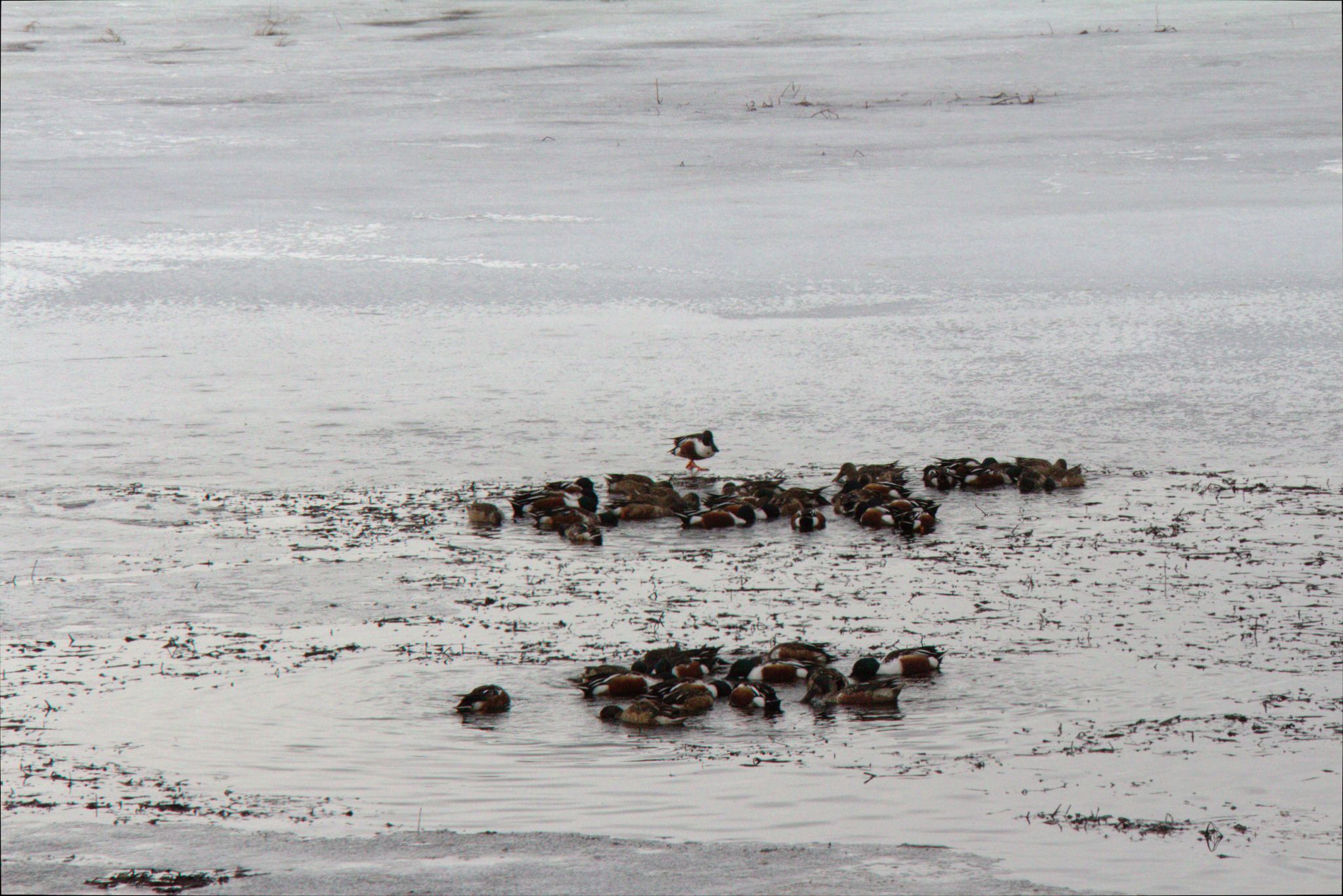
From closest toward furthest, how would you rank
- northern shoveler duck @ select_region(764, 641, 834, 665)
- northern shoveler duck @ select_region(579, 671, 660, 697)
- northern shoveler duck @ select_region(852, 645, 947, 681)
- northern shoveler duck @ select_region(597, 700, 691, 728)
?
northern shoveler duck @ select_region(597, 700, 691, 728) → northern shoveler duck @ select_region(579, 671, 660, 697) → northern shoveler duck @ select_region(852, 645, 947, 681) → northern shoveler duck @ select_region(764, 641, 834, 665)

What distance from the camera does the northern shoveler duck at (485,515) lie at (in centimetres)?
880

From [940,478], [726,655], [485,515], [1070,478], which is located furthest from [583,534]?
[1070,478]

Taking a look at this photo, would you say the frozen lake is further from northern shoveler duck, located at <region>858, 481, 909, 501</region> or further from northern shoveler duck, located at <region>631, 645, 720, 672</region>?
northern shoveler duck, located at <region>631, 645, 720, 672</region>

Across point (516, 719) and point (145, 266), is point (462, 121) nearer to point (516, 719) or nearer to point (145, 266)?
point (145, 266)

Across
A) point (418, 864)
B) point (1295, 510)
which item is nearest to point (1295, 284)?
point (1295, 510)

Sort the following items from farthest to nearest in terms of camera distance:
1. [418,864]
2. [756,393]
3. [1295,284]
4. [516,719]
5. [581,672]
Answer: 1. [1295,284]
2. [756,393]
3. [581,672]
4. [516,719]
5. [418,864]

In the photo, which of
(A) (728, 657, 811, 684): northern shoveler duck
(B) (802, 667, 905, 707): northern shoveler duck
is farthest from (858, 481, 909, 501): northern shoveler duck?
(B) (802, 667, 905, 707): northern shoveler duck

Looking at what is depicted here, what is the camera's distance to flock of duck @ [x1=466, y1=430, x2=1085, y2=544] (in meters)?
8.70

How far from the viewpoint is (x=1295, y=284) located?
1436cm

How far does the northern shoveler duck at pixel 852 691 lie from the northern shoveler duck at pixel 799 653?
0.20m

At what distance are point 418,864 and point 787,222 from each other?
1289 cm

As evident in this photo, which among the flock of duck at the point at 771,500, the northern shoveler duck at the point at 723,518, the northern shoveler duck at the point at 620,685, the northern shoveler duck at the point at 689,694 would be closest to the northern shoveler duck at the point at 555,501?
the flock of duck at the point at 771,500

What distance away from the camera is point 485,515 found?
8812 millimetres

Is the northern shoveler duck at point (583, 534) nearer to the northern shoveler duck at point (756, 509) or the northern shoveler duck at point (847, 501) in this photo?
the northern shoveler duck at point (756, 509)
